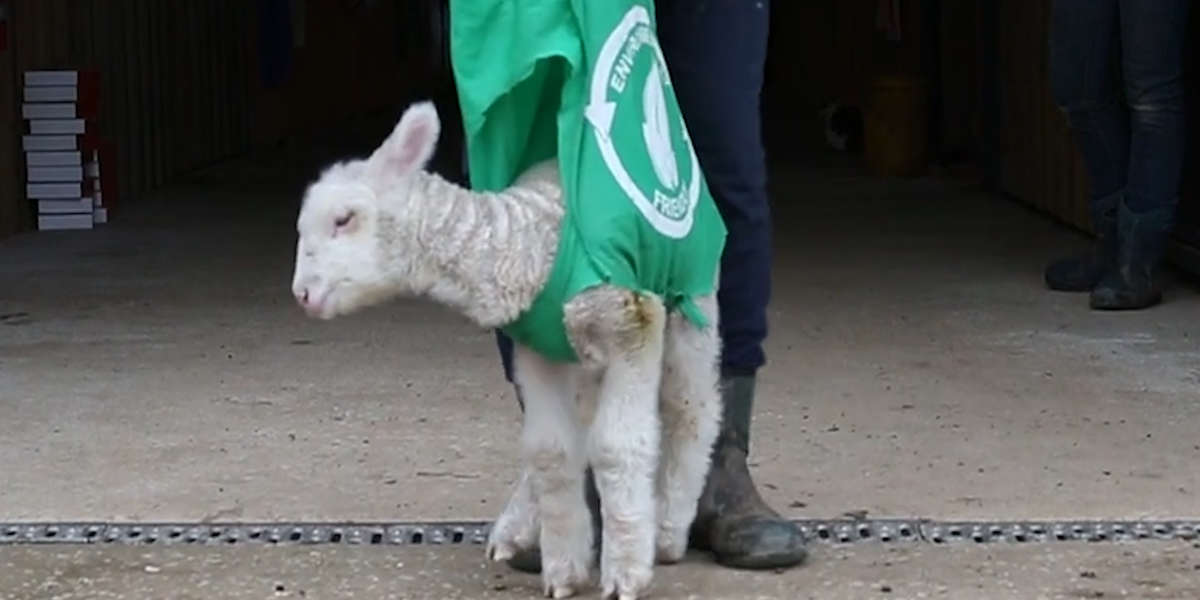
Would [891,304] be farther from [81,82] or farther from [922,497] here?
[81,82]

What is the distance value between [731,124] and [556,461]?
27.4 inches

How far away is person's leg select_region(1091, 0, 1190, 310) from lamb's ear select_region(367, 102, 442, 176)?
336 cm

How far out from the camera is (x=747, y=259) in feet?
12.0

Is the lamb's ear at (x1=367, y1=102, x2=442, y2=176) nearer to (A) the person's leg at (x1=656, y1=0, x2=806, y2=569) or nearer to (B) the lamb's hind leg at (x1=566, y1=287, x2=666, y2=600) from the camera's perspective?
(B) the lamb's hind leg at (x1=566, y1=287, x2=666, y2=600)

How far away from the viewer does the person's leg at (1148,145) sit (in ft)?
19.7

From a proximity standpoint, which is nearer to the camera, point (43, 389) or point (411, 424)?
point (411, 424)

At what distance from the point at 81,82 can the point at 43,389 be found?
3956 mm

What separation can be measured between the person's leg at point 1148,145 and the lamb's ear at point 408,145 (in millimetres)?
3364

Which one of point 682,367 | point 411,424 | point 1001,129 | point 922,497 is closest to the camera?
point 682,367

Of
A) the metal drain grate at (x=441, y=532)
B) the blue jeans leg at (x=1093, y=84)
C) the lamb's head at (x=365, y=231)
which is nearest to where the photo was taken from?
the lamb's head at (x=365, y=231)

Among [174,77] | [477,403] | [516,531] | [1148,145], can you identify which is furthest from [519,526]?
[174,77]

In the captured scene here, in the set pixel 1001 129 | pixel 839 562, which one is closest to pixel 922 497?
pixel 839 562

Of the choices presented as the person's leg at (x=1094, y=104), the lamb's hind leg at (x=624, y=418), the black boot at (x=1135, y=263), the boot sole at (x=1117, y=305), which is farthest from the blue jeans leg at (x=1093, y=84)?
the lamb's hind leg at (x=624, y=418)

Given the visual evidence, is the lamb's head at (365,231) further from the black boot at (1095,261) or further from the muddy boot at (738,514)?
the black boot at (1095,261)
